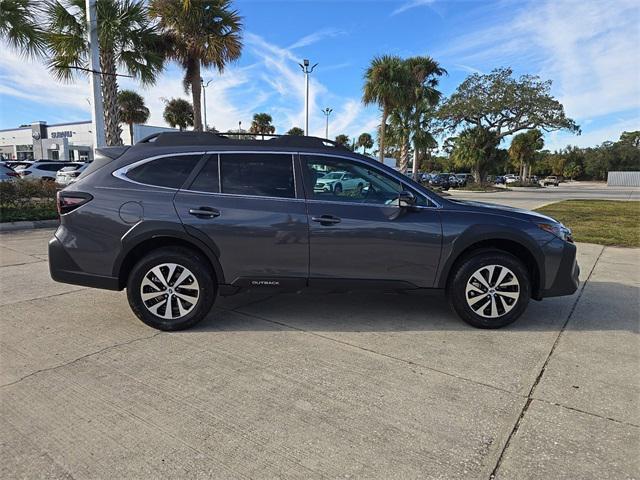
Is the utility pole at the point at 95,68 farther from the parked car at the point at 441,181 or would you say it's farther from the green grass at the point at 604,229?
the parked car at the point at 441,181

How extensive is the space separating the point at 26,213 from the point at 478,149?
133ft

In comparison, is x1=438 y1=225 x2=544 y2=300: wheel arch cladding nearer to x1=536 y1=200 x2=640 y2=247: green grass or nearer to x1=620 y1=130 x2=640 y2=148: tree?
x1=536 y1=200 x2=640 y2=247: green grass

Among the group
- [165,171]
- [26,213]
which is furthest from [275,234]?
[26,213]

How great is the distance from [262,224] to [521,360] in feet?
8.36

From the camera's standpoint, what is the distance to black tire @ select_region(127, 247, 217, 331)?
4062mm

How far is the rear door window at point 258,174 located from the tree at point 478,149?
140 ft

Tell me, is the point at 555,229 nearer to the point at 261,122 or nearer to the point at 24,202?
the point at 24,202

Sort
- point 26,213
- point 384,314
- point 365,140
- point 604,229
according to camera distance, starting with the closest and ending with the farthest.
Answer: point 384,314 → point 26,213 → point 604,229 → point 365,140

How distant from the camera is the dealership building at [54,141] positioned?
5300 centimetres

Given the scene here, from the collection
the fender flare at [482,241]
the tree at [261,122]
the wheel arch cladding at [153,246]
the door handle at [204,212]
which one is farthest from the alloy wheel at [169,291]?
the tree at [261,122]

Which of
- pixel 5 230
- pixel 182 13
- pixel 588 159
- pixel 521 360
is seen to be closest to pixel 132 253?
pixel 521 360

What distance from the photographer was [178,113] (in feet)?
150

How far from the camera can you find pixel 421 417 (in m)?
2.81

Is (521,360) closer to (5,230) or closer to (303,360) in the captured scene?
(303,360)
